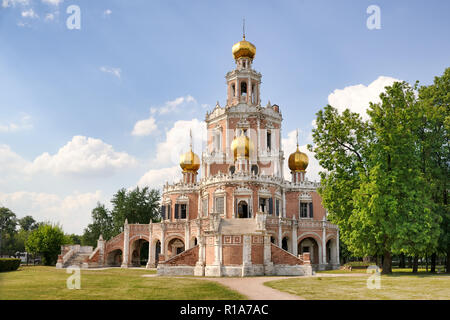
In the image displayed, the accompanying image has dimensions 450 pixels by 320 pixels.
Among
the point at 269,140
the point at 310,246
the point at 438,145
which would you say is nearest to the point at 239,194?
the point at 269,140

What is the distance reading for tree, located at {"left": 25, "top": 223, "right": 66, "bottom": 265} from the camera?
50.4m

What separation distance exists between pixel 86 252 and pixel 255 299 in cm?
3949

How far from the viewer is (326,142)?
106ft

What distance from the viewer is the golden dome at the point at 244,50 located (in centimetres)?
5506

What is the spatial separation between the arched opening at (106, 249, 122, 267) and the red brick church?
0.12m

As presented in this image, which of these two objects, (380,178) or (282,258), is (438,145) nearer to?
(380,178)

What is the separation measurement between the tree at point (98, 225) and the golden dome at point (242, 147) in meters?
32.0

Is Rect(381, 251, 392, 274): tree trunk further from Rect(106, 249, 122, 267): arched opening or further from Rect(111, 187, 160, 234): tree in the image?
Rect(111, 187, 160, 234): tree

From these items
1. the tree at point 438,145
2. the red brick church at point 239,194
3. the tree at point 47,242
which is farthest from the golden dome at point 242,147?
the tree at point 47,242

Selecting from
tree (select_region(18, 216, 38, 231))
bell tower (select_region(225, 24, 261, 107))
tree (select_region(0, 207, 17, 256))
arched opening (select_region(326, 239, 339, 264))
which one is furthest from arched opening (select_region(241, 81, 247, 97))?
tree (select_region(18, 216, 38, 231))

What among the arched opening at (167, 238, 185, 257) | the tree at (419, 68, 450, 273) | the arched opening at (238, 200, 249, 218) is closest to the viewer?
the tree at (419, 68, 450, 273)
